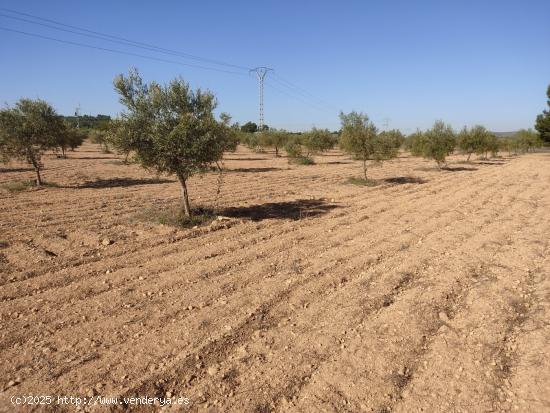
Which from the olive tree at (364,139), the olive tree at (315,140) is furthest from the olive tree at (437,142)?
the olive tree at (315,140)

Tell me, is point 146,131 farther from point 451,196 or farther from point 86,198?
point 451,196

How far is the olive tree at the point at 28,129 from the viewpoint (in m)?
18.3

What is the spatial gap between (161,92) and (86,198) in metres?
7.71

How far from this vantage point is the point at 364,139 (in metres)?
22.3

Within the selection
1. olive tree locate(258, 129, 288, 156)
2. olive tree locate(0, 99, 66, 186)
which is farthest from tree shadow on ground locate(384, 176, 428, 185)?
olive tree locate(258, 129, 288, 156)

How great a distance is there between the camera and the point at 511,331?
5734mm

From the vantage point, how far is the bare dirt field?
449cm

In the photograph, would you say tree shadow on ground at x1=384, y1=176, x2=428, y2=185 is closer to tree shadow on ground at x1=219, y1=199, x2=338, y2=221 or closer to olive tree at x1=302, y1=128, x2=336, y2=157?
tree shadow on ground at x1=219, y1=199, x2=338, y2=221

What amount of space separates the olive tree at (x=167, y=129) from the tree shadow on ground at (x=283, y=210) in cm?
259

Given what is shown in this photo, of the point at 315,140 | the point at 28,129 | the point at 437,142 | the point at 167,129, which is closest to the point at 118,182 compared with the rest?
the point at 28,129

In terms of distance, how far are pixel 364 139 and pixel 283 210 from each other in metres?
10.2

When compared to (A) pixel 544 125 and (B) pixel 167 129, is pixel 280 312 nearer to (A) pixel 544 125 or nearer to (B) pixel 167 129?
(B) pixel 167 129

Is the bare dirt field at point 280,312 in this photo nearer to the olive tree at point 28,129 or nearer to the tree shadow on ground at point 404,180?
the olive tree at point 28,129

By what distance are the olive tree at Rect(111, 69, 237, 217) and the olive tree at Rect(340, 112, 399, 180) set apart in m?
12.3
